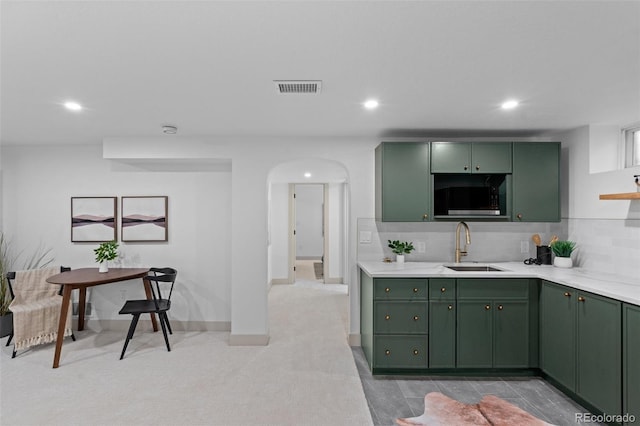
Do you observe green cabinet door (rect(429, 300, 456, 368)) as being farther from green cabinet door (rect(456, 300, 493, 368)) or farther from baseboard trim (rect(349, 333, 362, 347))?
baseboard trim (rect(349, 333, 362, 347))

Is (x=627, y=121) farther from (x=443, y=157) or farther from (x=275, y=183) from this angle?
(x=275, y=183)

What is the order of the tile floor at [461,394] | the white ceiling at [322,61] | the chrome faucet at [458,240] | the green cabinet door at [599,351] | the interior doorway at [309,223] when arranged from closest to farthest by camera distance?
1. the white ceiling at [322,61]
2. the green cabinet door at [599,351]
3. the tile floor at [461,394]
4. the chrome faucet at [458,240]
5. the interior doorway at [309,223]

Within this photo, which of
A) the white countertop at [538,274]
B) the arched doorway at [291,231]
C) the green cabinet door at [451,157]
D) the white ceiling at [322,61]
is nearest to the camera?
the white ceiling at [322,61]

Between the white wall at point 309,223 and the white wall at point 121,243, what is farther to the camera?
the white wall at point 309,223

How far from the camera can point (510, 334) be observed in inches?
123

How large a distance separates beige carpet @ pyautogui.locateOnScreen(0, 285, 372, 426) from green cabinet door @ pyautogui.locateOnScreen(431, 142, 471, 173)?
86.9 inches

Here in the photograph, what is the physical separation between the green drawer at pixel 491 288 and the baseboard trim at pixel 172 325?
9.53 feet

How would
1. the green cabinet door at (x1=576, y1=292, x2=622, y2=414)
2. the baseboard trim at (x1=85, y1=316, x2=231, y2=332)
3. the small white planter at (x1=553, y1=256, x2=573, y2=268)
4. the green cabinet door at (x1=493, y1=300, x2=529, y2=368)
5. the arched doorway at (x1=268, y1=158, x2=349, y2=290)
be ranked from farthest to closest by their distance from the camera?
the arched doorway at (x1=268, y1=158, x2=349, y2=290) → the baseboard trim at (x1=85, y1=316, x2=231, y2=332) → the small white planter at (x1=553, y1=256, x2=573, y2=268) → the green cabinet door at (x1=493, y1=300, x2=529, y2=368) → the green cabinet door at (x1=576, y1=292, x2=622, y2=414)

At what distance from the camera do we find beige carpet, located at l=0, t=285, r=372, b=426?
255cm

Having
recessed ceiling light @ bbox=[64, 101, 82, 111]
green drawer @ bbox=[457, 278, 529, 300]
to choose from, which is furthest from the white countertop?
recessed ceiling light @ bbox=[64, 101, 82, 111]

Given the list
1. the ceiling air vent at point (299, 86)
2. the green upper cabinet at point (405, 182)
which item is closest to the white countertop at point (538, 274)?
the green upper cabinet at point (405, 182)

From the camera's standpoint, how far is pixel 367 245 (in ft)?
13.0

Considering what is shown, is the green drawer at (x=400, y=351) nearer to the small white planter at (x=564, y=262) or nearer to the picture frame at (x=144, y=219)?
the small white planter at (x=564, y=262)

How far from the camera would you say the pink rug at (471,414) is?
240 centimetres
